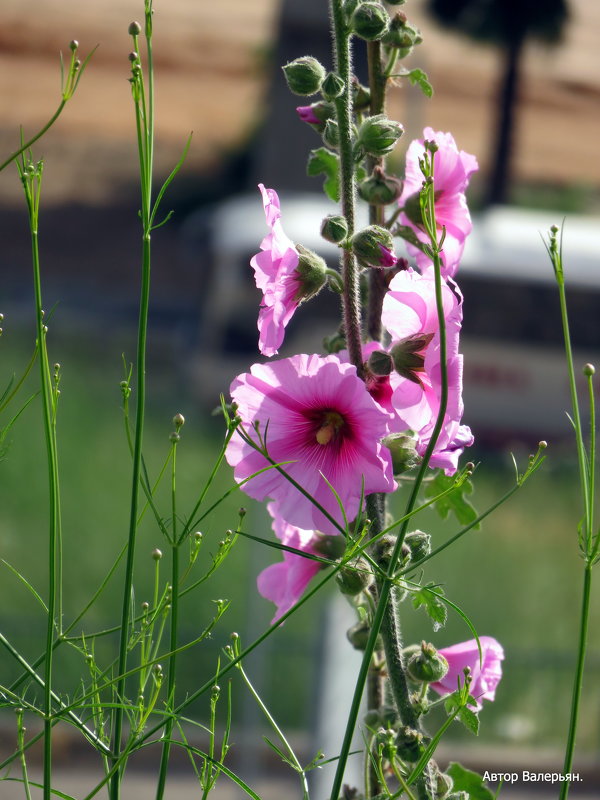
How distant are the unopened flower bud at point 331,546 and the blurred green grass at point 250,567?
1.67 metres

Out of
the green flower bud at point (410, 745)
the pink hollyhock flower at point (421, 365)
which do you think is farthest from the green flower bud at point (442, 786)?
the pink hollyhock flower at point (421, 365)

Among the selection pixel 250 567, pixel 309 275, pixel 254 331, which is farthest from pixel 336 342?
pixel 254 331

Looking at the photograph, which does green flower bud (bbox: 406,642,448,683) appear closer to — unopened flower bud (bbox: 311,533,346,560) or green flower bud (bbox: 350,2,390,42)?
Result: unopened flower bud (bbox: 311,533,346,560)

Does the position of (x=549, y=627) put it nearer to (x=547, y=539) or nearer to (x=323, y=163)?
(x=547, y=539)

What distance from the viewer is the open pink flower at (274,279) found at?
21.1 inches

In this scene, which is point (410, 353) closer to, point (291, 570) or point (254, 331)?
point (291, 570)

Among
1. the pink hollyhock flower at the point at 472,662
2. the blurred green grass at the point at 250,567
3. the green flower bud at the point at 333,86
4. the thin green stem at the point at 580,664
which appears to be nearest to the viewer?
the thin green stem at the point at 580,664

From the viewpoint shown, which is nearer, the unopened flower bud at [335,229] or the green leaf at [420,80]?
the unopened flower bud at [335,229]

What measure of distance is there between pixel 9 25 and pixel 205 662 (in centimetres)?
1735

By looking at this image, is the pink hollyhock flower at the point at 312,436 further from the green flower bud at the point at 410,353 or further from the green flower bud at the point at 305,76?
the green flower bud at the point at 305,76

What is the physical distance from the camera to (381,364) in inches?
21.1

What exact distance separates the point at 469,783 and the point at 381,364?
22cm

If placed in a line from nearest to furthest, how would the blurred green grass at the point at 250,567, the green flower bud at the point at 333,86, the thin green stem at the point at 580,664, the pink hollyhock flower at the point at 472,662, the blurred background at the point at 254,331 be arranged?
the thin green stem at the point at 580,664 < the green flower bud at the point at 333,86 < the pink hollyhock flower at the point at 472,662 < the blurred green grass at the point at 250,567 < the blurred background at the point at 254,331

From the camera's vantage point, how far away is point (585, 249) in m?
8.10
